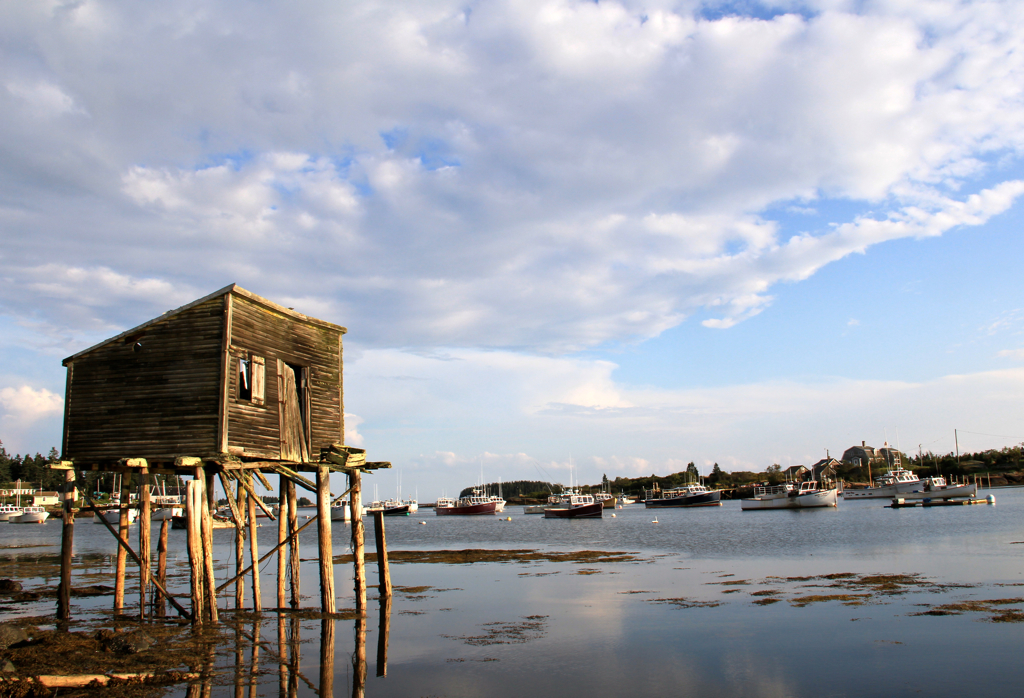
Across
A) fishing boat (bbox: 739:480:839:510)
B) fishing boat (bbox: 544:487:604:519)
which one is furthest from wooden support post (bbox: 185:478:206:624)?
fishing boat (bbox: 739:480:839:510)

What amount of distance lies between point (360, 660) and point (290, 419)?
23.2 feet

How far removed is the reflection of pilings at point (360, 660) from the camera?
1498 cm

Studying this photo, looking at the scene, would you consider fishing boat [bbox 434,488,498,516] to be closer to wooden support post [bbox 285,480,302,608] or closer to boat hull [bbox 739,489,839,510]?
boat hull [bbox 739,489,839,510]

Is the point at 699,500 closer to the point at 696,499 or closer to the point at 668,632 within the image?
the point at 696,499

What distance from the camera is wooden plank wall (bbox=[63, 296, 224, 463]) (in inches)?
711

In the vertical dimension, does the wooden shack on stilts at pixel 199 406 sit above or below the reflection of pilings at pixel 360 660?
above

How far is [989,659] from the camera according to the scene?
16469 mm

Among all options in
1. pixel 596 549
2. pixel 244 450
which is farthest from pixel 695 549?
pixel 244 450

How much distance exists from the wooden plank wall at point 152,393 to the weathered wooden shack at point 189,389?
3 cm

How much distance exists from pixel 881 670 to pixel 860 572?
19865 mm

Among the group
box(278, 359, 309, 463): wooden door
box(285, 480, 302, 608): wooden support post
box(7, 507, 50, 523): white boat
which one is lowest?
box(7, 507, 50, 523): white boat

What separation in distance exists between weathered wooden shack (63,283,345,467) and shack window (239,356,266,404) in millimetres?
27

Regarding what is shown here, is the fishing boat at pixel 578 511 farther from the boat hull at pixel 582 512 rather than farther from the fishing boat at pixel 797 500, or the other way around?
the fishing boat at pixel 797 500

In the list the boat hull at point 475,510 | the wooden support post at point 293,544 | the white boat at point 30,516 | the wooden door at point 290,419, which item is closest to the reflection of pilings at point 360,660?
the wooden support post at point 293,544
